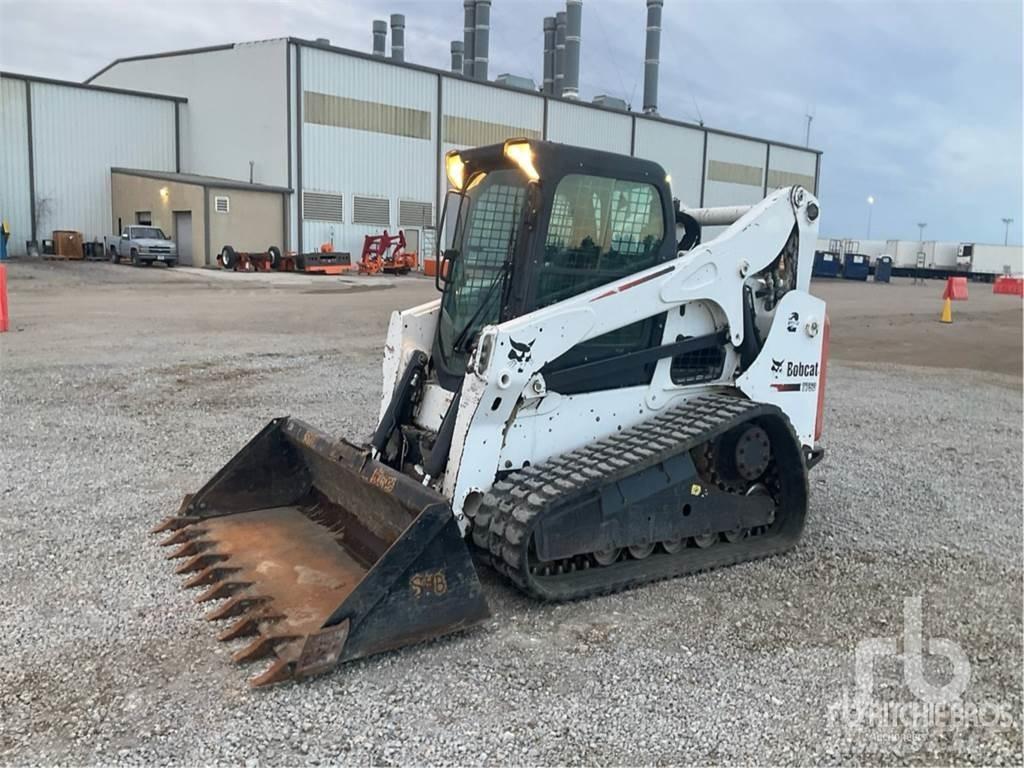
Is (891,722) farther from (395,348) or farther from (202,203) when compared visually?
(202,203)

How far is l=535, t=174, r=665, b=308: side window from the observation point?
487 centimetres

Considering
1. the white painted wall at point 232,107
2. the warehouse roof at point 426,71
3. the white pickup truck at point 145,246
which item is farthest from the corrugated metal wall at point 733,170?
the white pickup truck at point 145,246

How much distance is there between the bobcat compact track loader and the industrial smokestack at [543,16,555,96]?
52.1 metres

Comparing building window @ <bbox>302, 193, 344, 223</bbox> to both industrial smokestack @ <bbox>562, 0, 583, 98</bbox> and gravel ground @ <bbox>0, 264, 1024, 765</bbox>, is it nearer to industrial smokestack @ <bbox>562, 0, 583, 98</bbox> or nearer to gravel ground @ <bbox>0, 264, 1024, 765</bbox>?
industrial smokestack @ <bbox>562, 0, 583, 98</bbox>

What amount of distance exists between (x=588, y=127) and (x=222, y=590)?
151 ft

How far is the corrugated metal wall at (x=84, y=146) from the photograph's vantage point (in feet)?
120

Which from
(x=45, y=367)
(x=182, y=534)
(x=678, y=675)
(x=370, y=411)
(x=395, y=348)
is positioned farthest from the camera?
(x=45, y=367)

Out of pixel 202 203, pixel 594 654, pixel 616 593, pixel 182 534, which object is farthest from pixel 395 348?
pixel 202 203

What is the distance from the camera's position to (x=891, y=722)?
356 cm

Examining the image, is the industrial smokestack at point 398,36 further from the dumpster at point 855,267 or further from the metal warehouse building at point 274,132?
the dumpster at point 855,267

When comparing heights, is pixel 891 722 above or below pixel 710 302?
below

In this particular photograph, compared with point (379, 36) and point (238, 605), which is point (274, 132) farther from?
point (238, 605)

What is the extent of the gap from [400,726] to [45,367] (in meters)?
9.34

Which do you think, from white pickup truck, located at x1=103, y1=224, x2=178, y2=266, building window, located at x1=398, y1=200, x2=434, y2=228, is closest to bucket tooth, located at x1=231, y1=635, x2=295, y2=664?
white pickup truck, located at x1=103, y1=224, x2=178, y2=266
